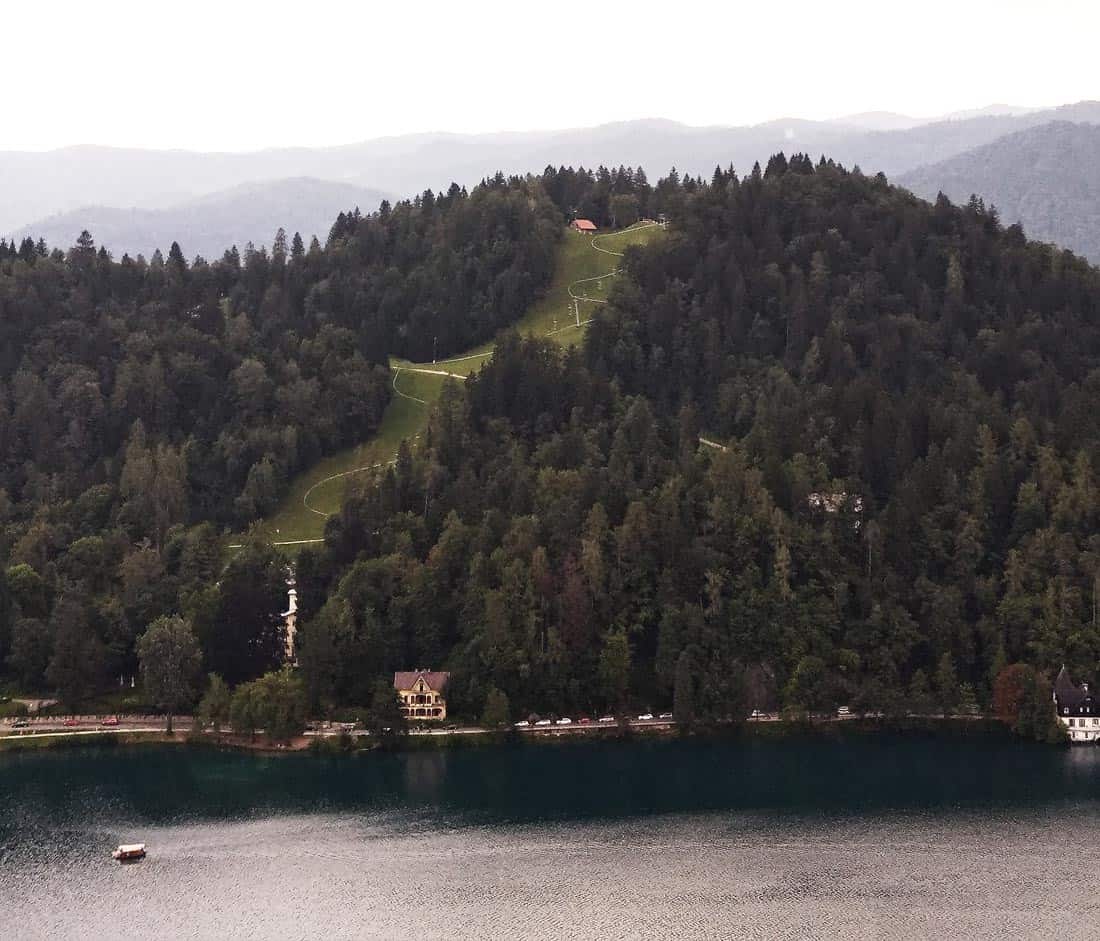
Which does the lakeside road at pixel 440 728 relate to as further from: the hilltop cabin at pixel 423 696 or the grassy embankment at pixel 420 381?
the grassy embankment at pixel 420 381

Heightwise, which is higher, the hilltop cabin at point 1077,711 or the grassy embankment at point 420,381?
the grassy embankment at point 420,381

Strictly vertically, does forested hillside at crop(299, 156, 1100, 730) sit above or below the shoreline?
above

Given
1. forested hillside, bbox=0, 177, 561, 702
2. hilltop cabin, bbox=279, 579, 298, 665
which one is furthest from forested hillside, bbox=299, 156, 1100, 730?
forested hillside, bbox=0, 177, 561, 702

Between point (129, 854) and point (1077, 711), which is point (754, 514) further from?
point (129, 854)

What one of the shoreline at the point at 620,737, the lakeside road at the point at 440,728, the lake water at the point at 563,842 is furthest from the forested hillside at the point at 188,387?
the lake water at the point at 563,842

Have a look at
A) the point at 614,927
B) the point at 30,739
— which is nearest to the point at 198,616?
the point at 30,739

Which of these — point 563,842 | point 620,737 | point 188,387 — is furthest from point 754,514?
point 188,387

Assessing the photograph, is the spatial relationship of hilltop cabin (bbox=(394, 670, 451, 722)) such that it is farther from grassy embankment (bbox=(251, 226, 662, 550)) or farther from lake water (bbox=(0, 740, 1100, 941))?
grassy embankment (bbox=(251, 226, 662, 550))
